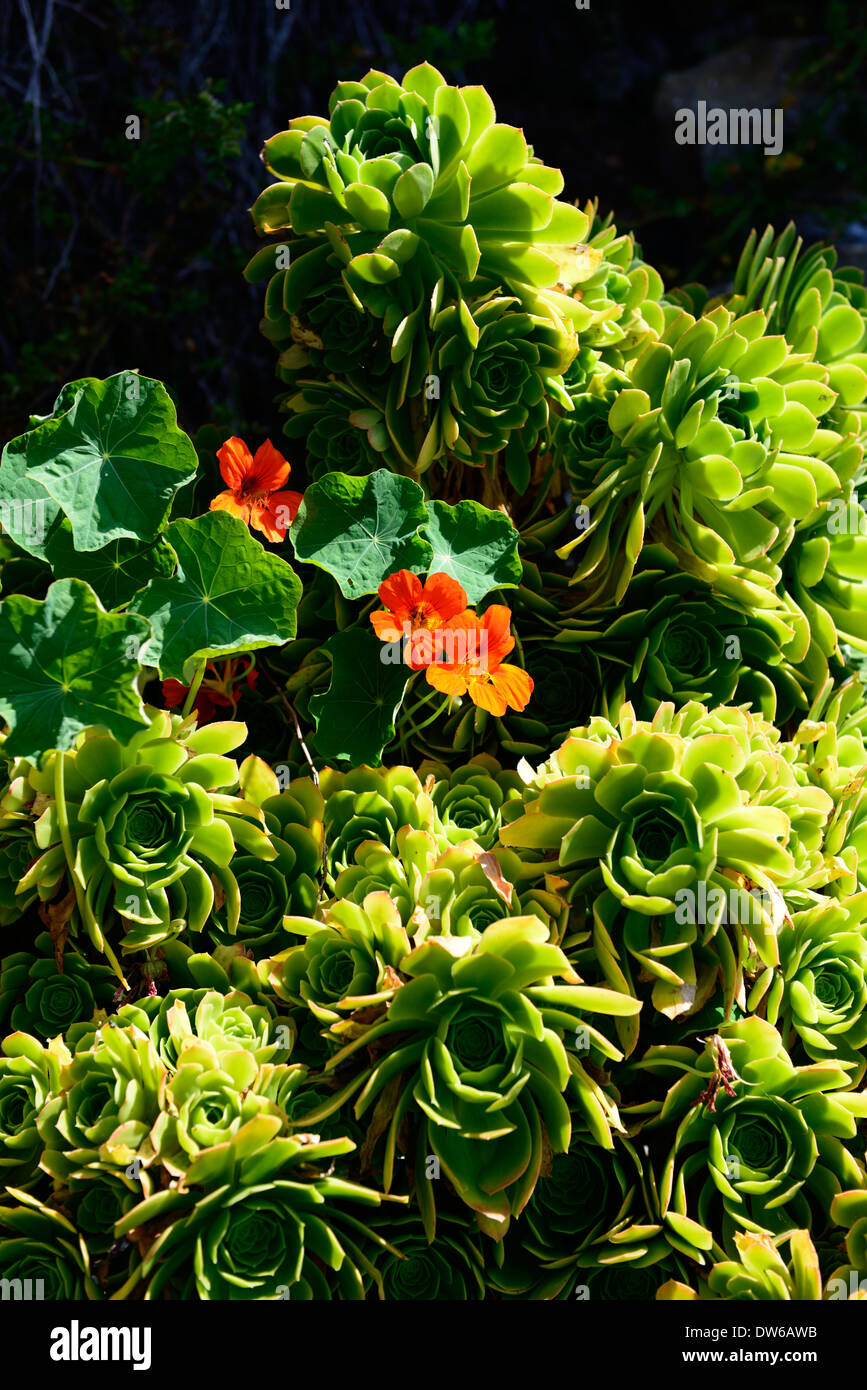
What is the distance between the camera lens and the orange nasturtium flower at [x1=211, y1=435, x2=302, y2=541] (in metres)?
1.25

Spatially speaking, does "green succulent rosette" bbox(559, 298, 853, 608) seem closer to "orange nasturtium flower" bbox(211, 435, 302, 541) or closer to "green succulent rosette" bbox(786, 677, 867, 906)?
"green succulent rosette" bbox(786, 677, 867, 906)

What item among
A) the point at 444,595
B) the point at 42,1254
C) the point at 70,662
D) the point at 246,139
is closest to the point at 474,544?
the point at 444,595

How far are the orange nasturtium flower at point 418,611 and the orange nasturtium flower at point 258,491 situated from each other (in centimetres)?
15

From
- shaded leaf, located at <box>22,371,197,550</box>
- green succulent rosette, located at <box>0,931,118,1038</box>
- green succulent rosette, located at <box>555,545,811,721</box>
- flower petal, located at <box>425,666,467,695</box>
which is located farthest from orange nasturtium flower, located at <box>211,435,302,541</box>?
green succulent rosette, located at <box>0,931,118,1038</box>

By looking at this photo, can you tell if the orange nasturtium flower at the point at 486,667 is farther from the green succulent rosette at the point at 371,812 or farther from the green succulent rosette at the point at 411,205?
the green succulent rosette at the point at 411,205

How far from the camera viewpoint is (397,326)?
1.25m

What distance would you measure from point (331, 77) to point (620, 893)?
265 centimetres

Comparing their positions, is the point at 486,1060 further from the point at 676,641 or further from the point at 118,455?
the point at 118,455

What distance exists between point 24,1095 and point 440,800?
1.64 feet

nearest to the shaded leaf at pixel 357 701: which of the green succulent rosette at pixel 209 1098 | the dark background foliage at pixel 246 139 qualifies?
the green succulent rosette at pixel 209 1098

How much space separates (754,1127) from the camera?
106 cm

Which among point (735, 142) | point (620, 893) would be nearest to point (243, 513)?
point (620, 893)
